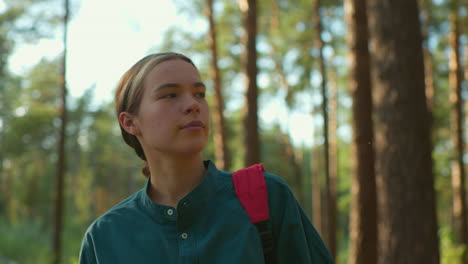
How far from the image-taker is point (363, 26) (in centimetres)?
769

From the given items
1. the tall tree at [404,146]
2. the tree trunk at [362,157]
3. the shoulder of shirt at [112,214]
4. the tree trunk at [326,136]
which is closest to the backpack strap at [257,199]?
the shoulder of shirt at [112,214]

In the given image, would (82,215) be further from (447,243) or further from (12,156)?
(447,243)

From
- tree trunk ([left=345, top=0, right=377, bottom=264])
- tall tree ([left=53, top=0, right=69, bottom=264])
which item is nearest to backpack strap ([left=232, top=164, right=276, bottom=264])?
tree trunk ([left=345, top=0, right=377, bottom=264])

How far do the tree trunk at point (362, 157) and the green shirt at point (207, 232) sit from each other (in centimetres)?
559

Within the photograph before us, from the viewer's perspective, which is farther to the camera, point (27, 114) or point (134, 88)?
point (27, 114)

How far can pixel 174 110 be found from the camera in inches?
69.1

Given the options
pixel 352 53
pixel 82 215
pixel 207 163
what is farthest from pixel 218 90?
pixel 82 215

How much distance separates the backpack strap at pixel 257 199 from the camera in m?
1.68

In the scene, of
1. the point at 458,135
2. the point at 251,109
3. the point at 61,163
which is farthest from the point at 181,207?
the point at 458,135

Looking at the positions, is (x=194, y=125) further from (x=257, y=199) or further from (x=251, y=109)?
(x=251, y=109)

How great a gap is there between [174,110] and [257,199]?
0.42 meters

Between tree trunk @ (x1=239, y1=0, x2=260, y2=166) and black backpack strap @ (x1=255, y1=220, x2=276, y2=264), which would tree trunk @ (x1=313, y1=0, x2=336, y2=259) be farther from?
black backpack strap @ (x1=255, y1=220, x2=276, y2=264)

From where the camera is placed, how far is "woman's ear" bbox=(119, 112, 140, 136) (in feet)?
6.35

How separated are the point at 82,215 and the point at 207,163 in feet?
116
